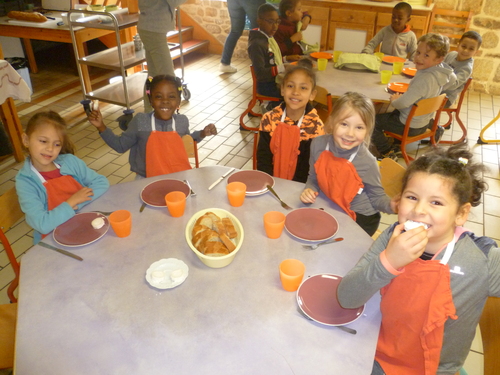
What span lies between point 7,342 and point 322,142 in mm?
1751

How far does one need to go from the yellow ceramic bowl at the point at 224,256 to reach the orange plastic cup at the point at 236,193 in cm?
13

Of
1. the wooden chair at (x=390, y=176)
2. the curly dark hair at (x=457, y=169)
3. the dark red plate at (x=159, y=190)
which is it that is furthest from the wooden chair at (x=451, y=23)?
the dark red plate at (x=159, y=190)

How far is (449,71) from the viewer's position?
3303 millimetres

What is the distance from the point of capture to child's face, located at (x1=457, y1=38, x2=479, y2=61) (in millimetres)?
3865

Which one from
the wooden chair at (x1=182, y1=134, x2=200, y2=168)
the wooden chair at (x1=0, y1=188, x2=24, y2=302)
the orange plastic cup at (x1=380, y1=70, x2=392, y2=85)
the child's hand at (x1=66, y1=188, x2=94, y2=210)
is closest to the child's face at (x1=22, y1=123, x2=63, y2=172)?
the wooden chair at (x1=0, y1=188, x2=24, y2=302)

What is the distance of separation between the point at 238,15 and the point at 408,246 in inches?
212

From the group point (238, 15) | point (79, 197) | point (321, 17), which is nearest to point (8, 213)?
point (79, 197)

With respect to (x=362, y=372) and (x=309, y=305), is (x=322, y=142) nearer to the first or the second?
(x=309, y=305)

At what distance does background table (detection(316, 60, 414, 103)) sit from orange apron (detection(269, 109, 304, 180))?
0.98 meters

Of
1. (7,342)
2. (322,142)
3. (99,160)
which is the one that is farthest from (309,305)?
(99,160)

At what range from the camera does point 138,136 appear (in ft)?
8.16

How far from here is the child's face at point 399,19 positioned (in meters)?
A: 4.14

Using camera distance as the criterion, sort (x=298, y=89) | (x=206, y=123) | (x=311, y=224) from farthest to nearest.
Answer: (x=206, y=123), (x=298, y=89), (x=311, y=224)

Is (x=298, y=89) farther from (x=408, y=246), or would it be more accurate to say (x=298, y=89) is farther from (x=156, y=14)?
(x=156, y=14)
